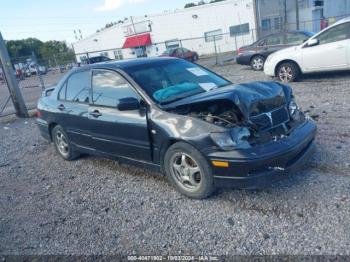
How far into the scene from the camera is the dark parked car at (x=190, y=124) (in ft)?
10.4

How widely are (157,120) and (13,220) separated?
7.19 ft

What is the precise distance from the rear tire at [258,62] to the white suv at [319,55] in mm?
3755

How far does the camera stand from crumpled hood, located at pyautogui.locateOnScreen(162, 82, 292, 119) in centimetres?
338

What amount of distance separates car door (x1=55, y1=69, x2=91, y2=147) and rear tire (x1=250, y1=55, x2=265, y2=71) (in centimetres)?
969

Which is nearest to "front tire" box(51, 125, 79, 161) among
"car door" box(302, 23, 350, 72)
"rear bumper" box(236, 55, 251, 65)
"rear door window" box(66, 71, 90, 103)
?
"rear door window" box(66, 71, 90, 103)

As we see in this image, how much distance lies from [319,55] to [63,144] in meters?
7.01

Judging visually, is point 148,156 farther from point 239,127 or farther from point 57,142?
point 57,142

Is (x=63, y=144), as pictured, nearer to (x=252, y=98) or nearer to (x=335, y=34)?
(x=252, y=98)

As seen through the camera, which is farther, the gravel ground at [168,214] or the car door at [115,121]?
the car door at [115,121]

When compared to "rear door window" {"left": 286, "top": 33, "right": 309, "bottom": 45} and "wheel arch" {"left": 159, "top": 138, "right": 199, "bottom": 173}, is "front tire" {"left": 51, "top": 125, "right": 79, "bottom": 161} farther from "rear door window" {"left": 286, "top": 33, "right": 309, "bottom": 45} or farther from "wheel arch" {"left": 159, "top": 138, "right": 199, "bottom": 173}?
"rear door window" {"left": 286, "top": 33, "right": 309, "bottom": 45}

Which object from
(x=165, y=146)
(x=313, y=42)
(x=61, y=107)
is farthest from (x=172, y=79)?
(x=313, y=42)

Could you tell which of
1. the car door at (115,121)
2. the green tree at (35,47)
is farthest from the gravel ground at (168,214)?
the green tree at (35,47)

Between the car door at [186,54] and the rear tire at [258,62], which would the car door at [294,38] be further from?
the car door at [186,54]

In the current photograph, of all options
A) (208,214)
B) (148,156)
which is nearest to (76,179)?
(148,156)
